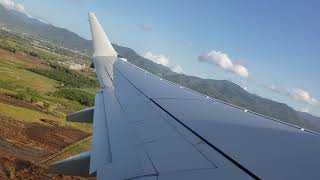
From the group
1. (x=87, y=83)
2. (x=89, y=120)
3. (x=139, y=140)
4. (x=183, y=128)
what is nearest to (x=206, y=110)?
(x=183, y=128)

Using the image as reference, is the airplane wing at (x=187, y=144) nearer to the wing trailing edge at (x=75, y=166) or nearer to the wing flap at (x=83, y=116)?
the wing trailing edge at (x=75, y=166)

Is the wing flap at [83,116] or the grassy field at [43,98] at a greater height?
the wing flap at [83,116]

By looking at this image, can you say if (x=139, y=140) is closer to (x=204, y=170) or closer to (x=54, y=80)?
(x=204, y=170)

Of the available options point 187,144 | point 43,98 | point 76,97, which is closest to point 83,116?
point 187,144

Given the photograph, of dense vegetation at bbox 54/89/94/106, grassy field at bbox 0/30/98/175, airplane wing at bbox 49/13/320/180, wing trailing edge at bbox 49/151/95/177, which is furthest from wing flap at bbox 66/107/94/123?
dense vegetation at bbox 54/89/94/106

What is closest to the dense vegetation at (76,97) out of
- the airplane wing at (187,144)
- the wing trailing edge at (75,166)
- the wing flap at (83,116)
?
the wing flap at (83,116)

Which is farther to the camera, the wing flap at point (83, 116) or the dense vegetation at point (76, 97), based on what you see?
the dense vegetation at point (76, 97)

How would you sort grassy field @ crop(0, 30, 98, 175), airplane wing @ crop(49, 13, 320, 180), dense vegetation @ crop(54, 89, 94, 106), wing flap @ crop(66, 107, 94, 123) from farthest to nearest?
dense vegetation @ crop(54, 89, 94, 106)
grassy field @ crop(0, 30, 98, 175)
wing flap @ crop(66, 107, 94, 123)
airplane wing @ crop(49, 13, 320, 180)

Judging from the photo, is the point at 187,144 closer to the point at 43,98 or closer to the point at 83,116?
the point at 83,116

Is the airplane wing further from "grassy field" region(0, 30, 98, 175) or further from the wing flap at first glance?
"grassy field" region(0, 30, 98, 175)
